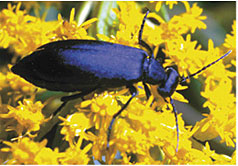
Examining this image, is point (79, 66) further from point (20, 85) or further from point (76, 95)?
point (20, 85)

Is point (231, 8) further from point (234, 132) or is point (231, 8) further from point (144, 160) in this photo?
point (144, 160)

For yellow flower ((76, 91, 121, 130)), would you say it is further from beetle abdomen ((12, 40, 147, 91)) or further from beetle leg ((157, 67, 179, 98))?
beetle leg ((157, 67, 179, 98))

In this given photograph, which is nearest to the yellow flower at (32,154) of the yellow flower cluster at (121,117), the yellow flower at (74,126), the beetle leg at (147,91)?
the yellow flower cluster at (121,117)

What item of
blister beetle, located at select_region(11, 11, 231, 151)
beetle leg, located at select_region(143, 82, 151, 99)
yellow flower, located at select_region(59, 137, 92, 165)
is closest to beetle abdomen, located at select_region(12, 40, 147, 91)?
blister beetle, located at select_region(11, 11, 231, 151)

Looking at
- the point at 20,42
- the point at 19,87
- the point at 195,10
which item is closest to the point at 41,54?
the point at 19,87

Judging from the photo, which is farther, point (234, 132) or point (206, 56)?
point (206, 56)

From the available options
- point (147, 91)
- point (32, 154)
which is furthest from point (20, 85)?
point (147, 91)

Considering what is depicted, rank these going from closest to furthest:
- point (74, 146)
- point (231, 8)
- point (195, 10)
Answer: point (74, 146), point (195, 10), point (231, 8)
